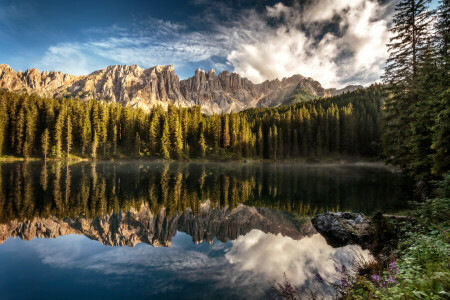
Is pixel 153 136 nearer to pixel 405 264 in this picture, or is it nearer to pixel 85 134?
pixel 85 134

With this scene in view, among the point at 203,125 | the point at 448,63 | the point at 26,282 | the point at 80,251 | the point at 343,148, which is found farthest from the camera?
the point at 343,148

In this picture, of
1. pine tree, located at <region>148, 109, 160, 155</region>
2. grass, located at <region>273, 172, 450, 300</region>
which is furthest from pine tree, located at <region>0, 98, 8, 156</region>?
grass, located at <region>273, 172, 450, 300</region>

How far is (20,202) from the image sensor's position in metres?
17.2

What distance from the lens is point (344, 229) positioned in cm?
1262

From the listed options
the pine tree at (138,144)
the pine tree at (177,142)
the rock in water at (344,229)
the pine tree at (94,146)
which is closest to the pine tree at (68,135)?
the pine tree at (94,146)

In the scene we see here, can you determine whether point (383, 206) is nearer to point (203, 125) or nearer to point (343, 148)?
point (203, 125)

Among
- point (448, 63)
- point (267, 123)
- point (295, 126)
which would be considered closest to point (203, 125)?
point (267, 123)

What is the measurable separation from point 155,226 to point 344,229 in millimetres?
12045

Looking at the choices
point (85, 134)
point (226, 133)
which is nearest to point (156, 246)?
point (226, 133)

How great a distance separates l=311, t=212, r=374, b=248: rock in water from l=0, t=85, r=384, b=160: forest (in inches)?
2892

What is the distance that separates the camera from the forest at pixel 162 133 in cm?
7319

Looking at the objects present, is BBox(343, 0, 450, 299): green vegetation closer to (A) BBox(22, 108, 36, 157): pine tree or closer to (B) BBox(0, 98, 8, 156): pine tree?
(A) BBox(22, 108, 36, 157): pine tree

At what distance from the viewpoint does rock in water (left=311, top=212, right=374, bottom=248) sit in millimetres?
11703

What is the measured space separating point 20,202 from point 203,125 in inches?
3043
